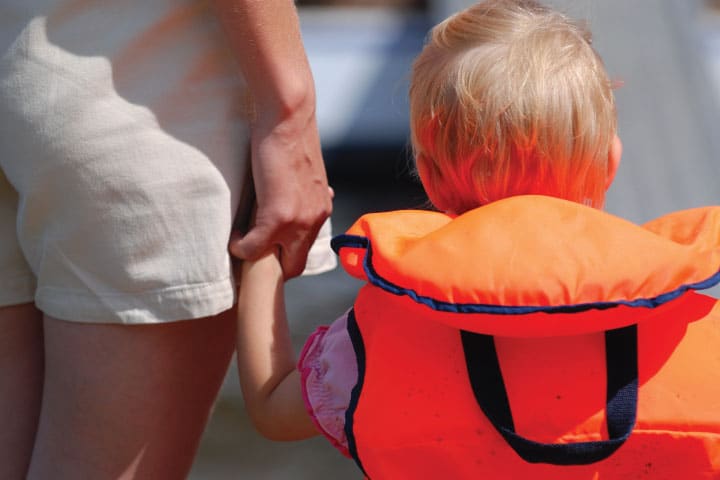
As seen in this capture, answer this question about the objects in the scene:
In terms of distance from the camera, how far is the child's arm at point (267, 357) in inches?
59.2

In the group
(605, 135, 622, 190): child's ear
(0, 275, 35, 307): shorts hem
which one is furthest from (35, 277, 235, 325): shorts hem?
(605, 135, 622, 190): child's ear

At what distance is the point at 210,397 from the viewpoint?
1.69 metres

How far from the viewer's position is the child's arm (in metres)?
1.50

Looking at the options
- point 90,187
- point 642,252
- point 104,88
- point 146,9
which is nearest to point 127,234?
point 90,187

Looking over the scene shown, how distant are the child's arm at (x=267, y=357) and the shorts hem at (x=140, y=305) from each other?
0.20 ft

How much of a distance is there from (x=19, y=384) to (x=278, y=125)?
2.11 ft

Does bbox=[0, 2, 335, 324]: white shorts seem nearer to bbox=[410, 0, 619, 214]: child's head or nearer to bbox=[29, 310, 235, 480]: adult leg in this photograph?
bbox=[29, 310, 235, 480]: adult leg

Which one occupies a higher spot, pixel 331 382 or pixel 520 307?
pixel 520 307

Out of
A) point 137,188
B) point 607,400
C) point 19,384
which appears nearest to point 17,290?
point 19,384

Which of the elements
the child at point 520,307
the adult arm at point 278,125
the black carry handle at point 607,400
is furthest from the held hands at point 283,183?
the black carry handle at point 607,400

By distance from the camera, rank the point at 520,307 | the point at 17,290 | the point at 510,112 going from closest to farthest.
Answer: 1. the point at 520,307
2. the point at 510,112
3. the point at 17,290

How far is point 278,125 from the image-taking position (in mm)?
1500

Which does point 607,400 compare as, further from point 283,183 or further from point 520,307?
point 283,183

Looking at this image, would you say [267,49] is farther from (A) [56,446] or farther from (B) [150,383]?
(A) [56,446]
